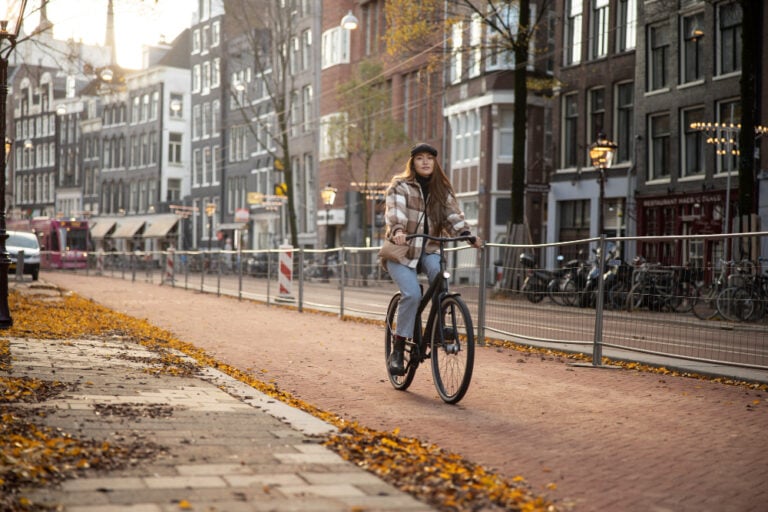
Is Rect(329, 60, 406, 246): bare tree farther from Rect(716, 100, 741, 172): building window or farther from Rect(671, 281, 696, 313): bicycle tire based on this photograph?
Rect(671, 281, 696, 313): bicycle tire

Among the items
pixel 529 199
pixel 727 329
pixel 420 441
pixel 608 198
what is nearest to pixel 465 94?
pixel 529 199

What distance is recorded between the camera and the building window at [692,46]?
31141 mm

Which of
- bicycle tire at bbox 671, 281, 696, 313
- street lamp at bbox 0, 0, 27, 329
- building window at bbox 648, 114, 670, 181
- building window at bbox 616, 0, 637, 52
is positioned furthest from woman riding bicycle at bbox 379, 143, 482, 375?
building window at bbox 616, 0, 637, 52

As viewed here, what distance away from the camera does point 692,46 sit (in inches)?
1244

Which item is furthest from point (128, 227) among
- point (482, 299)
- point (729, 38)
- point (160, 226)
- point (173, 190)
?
point (482, 299)

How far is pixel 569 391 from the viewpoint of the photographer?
923 centimetres

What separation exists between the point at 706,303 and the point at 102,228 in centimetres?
9009

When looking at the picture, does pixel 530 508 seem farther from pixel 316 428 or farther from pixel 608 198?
pixel 608 198

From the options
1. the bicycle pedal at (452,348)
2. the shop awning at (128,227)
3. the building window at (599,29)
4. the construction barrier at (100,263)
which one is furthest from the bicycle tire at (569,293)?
the shop awning at (128,227)

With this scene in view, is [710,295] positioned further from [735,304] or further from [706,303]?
[735,304]

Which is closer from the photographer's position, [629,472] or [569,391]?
[629,472]

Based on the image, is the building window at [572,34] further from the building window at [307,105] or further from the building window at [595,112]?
the building window at [307,105]

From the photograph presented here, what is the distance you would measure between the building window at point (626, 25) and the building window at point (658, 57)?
964 millimetres

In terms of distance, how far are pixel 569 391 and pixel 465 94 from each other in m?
35.5
